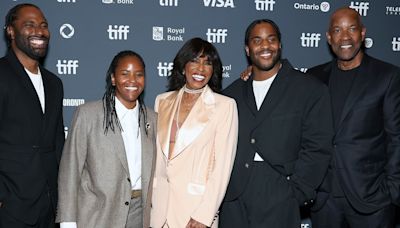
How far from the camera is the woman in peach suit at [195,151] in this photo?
2674 millimetres

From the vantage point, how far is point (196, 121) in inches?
107

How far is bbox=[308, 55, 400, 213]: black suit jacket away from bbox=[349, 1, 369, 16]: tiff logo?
1.53 meters

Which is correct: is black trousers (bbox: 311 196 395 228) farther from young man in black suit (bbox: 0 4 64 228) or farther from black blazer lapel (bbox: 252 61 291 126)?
young man in black suit (bbox: 0 4 64 228)

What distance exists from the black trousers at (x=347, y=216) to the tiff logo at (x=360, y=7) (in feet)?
6.80

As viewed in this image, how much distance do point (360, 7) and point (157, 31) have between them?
6.33ft

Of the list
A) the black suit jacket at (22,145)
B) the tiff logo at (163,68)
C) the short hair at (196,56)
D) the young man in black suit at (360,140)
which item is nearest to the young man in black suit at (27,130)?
the black suit jacket at (22,145)

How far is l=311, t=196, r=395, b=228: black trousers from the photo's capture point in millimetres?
2977

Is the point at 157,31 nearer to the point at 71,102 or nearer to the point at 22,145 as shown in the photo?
the point at 71,102

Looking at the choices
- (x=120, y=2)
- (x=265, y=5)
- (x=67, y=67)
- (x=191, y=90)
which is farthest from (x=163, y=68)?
(x=191, y=90)

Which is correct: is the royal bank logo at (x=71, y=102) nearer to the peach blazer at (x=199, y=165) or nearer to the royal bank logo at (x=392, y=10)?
the peach blazer at (x=199, y=165)

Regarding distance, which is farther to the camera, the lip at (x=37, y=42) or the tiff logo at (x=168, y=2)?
the tiff logo at (x=168, y=2)

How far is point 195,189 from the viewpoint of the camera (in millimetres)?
2680

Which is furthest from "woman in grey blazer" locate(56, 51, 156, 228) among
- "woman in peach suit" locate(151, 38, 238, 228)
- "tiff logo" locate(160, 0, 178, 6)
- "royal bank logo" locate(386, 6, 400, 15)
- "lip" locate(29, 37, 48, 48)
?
"royal bank logo" locate(386, 6, 400, 15)

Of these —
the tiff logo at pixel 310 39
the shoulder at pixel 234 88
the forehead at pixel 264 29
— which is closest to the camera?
the forehead at pixel 264 29
